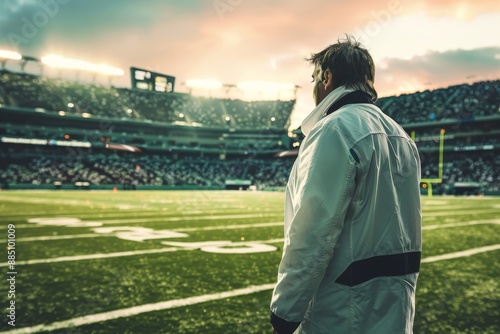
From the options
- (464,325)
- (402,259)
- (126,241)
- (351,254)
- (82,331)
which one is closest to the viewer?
(351,254)

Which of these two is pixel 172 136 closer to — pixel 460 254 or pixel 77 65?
pixel 77 65

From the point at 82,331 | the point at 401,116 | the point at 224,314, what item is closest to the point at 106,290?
the point at 82,331

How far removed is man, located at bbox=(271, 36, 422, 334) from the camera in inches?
56.3

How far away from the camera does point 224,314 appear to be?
→ 3.45 m

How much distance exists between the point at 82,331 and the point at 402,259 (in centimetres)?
249

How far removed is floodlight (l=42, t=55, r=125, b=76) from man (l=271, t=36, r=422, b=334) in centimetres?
6366

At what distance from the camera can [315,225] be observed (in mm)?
1413

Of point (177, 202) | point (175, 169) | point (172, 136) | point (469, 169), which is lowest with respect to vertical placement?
point (177, 202)

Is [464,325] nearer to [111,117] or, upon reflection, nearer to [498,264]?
[498,264]

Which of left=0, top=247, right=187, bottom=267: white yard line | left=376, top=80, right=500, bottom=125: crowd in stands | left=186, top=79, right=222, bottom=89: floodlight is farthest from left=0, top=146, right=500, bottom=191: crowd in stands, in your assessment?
left=0, top=247, right=187, bottom=267: white yard line

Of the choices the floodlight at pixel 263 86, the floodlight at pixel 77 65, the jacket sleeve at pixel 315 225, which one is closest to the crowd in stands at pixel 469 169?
the floodlight at pixel 263 86

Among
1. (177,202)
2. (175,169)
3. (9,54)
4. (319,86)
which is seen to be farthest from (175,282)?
(9,54)

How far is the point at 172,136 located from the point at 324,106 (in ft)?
213

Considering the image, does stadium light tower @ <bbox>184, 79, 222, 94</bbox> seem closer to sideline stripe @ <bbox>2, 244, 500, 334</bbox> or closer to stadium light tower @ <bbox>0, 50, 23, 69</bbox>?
stadium light tower @ <bbox>0, 50, 23, 69</bbox>
